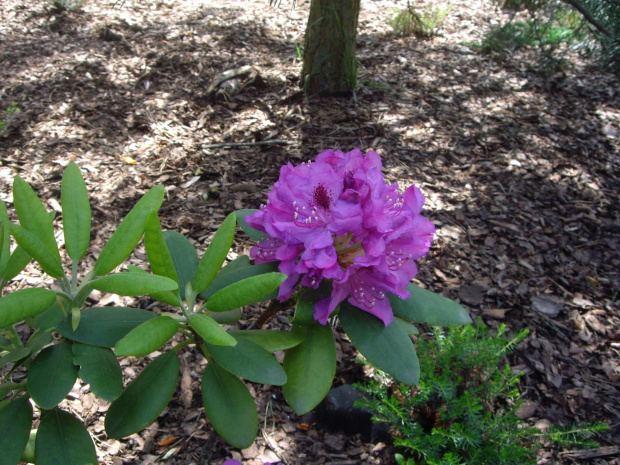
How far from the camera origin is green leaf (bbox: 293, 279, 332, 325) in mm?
1089

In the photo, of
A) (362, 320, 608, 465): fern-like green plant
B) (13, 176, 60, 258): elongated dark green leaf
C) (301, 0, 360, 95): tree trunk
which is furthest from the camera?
(301, 0, 360, 95): tree trunk

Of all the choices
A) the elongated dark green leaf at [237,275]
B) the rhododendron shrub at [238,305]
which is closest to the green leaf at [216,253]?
the rhododendron shrub at [238,305]

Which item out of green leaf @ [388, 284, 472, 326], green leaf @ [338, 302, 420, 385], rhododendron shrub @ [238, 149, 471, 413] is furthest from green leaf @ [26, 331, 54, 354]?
green leaf @ [388, 284, 472, 326]

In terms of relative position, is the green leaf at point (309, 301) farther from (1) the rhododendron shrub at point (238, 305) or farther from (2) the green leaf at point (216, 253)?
(2) the green leaf at point (216, 253)

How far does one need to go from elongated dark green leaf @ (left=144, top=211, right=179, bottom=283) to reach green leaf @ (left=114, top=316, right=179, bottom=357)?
0.35 feet

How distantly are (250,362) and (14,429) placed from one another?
1.74 ft

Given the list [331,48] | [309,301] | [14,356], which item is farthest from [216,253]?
[331,48]

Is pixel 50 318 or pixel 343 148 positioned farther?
pixel 343 148

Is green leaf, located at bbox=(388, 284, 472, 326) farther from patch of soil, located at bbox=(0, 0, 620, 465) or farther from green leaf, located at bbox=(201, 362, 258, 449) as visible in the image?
patch of soil, located at bbox=(0, 0, 620, 465)

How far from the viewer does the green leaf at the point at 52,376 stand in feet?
3.10

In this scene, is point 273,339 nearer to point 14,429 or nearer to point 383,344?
point 383,344

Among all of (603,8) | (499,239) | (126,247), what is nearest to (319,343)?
(126,247)

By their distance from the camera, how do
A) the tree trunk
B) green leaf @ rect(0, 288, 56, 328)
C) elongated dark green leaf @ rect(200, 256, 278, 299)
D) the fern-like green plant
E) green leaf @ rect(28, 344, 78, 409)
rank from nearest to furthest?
green leaf @ rect(0, 288, 56, 328) → green leaf @ rect(28, 344, 78, 409) → elongated dark green leaf @ rect(200, 256, 278, 299) → the fern-like green plant → the tree trunk

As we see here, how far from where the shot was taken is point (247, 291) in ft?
3.08
